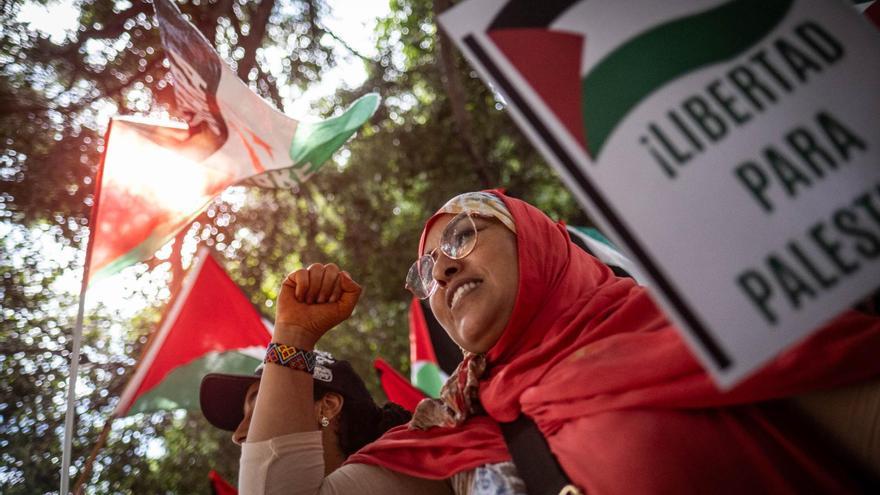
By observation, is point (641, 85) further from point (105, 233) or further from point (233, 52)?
point (233, 52)

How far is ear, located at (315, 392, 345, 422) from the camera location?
7.68ft

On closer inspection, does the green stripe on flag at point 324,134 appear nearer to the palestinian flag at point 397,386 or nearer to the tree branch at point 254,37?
the palestinian flag at point 397,386

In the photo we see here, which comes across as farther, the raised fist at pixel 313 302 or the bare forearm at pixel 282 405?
the raised fist at pixel 313 302

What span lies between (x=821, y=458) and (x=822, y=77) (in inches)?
31.3

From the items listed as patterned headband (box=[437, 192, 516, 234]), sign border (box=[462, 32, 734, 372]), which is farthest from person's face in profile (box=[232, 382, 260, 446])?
sign border (box=[462, 32, 734, 372])

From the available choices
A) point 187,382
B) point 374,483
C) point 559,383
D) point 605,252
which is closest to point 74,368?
point 187,382

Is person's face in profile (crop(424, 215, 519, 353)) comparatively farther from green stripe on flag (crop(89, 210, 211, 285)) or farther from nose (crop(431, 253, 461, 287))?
green stripe on flag (crop(89, 210, 211, 285))

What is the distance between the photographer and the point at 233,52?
5.59m

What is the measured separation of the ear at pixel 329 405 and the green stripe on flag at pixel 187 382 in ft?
4.03

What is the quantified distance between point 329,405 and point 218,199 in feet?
8.95

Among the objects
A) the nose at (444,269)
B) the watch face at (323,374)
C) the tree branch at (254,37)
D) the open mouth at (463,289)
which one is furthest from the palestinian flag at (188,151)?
the tree branch at (254,37)

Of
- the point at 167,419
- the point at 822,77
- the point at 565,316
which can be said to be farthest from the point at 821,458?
the point at 167,419

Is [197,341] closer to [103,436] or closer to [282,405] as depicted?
[103,436]

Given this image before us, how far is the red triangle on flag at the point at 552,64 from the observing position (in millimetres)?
879
